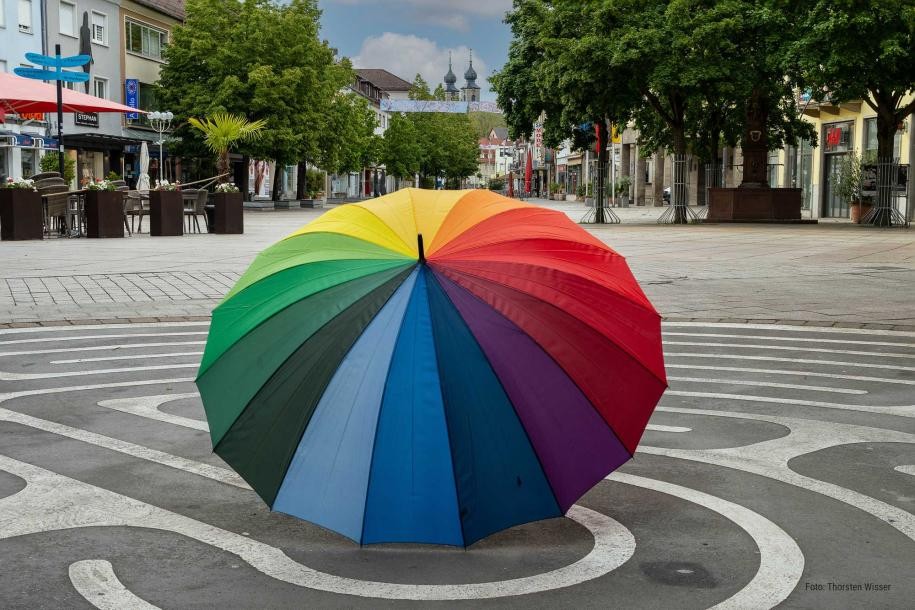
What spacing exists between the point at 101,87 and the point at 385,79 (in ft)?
403

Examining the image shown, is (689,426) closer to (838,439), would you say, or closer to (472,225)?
(838,439)

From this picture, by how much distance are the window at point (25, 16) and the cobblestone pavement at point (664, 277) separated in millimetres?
22911

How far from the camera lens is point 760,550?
427cm

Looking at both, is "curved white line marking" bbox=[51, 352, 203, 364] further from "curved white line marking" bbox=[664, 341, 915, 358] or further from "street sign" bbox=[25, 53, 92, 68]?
"street sign" bbox=[25, 53, 92, 68]

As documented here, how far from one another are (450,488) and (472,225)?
985mm

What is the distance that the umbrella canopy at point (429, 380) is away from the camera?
3.71 m

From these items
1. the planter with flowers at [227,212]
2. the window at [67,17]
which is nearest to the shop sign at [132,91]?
the window at [67,17]

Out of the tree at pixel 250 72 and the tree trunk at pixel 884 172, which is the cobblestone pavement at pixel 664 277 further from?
the tree at pixel 250 72

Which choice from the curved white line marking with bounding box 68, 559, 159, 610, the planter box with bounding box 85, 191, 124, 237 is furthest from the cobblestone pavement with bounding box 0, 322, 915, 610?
the planter box with bounding box 85, 191, 124, 237

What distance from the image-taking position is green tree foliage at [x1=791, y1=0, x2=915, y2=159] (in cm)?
2827

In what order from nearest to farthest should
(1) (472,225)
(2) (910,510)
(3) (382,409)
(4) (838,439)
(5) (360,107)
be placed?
(3) (382,409), (1) (472,225), (2) (910,510), (4) (838,439), (5) (360,107)

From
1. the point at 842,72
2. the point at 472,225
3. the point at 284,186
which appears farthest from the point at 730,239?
the point at 284,186

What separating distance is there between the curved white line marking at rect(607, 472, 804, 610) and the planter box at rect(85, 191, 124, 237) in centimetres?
2082

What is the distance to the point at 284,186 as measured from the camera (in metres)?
81.2
